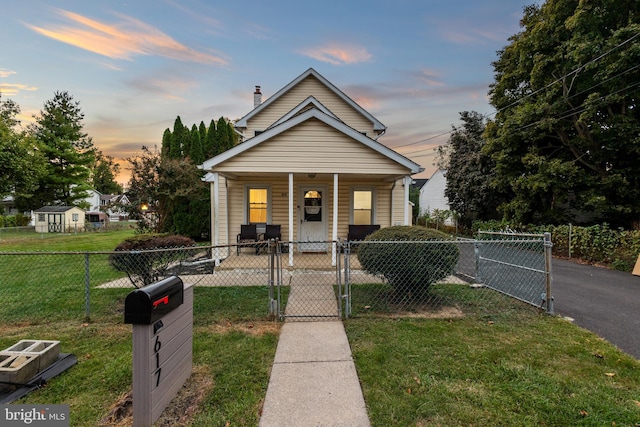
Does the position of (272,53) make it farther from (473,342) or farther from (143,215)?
(473,342)

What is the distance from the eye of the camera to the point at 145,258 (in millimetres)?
4934

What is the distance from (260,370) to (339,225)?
290 inches

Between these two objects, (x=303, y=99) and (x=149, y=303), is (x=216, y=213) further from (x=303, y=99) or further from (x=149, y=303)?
(x=149, y=303)

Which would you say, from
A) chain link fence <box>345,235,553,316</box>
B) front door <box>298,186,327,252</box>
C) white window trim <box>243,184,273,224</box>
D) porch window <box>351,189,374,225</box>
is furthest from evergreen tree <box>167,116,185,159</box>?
chain link fence <box>345,235,553,316</box>

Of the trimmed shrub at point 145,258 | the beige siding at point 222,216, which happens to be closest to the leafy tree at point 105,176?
the beige siding at point 222,216

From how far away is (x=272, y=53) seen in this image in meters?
12.6

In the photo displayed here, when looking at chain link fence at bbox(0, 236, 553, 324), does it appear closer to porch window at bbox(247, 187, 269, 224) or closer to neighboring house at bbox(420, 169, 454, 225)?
porch window at bbox(247, 187, 269, 224)

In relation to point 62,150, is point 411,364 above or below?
below

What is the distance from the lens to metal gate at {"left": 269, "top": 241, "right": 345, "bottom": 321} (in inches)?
176

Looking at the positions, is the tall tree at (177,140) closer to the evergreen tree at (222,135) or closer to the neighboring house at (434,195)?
Result: the evergreen tree at (222,135)

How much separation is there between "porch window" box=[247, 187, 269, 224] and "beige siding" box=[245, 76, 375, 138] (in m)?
2.98

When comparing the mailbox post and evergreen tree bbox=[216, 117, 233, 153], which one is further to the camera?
evergreen tree bbox=[216, 117, 233, 153]

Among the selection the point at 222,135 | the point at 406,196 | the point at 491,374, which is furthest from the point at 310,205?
the point at 222,135

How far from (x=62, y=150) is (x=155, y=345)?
3838 centimetres
